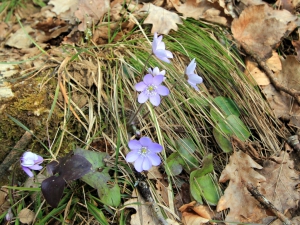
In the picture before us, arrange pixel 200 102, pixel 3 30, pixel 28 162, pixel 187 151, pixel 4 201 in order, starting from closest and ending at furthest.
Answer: pixel 28 162 < pixel 4 201 < pixel 187 151 < pixel 200 102 < pixel 3 30

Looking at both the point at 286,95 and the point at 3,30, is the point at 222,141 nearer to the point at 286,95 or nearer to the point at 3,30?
the point at 286,95

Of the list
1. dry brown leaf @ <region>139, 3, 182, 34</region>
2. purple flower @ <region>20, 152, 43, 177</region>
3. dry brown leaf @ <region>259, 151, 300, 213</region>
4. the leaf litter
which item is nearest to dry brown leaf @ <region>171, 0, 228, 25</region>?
the leaf litter

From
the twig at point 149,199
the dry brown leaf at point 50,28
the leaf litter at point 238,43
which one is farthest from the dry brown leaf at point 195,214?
the dry brown leaf at point 50,28

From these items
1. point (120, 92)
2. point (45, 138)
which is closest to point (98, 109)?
point (120, 92)

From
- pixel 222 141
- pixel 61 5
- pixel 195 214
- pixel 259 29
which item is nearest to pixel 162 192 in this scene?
pixel 195 214

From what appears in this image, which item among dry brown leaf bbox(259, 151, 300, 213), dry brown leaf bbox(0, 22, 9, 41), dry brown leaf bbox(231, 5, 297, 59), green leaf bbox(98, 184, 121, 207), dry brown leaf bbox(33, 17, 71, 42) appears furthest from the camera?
dry brown leaf bbox(0, 22, 9, 41)

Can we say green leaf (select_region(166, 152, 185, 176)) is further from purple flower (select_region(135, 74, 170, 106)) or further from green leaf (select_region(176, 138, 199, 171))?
purple flower (select_region(135, 74, 170, 106))

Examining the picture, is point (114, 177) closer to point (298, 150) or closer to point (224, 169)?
point (224, 169)
